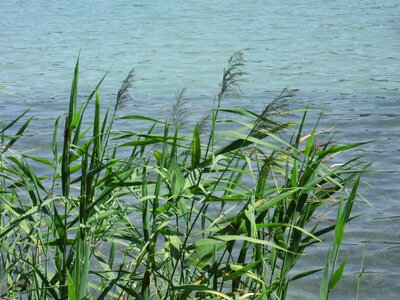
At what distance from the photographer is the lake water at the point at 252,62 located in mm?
5008

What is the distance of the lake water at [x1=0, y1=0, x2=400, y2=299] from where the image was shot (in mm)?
5008

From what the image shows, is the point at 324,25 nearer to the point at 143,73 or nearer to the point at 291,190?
the point at 143,73

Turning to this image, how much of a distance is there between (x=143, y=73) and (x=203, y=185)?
715 centimetres

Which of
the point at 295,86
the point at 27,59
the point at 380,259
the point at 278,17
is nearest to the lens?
the point at 380,259

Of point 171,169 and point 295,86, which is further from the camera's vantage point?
point 295,86

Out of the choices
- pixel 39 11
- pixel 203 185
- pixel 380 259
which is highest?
pixel 203 185

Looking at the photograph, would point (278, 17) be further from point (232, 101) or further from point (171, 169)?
point (171, 169)

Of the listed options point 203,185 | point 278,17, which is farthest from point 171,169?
point 278,17

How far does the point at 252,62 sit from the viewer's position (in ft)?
32.9

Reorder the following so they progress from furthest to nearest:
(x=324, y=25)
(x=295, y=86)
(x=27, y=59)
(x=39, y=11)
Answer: (x=39, y=11) < (x=324, y=25) < (x=27, y=59) < (x=295, y=86)

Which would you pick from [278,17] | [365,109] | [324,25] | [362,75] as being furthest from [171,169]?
[278,17]

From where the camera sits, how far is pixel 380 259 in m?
4.25

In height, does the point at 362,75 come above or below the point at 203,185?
below

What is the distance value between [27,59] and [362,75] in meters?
4.09
